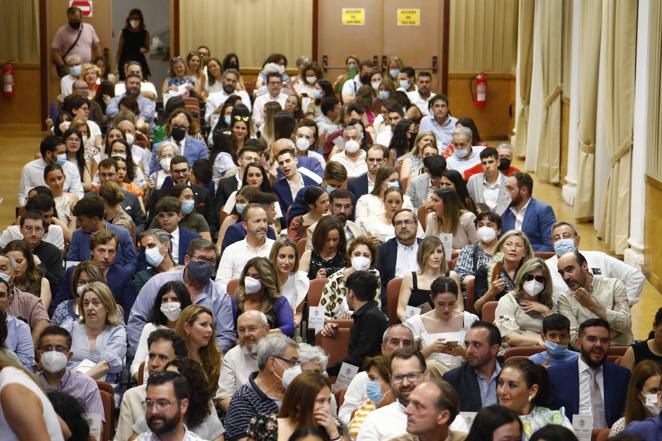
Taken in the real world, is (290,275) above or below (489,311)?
above

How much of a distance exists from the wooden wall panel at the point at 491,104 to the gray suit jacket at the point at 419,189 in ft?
31.1

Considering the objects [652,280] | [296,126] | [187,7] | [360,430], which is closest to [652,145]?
[652,280]

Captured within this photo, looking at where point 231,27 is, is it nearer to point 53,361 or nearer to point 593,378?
point 53,361

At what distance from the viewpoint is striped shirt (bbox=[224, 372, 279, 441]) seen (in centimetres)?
613

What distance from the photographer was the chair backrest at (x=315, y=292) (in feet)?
28.2

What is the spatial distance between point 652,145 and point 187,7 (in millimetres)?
11228

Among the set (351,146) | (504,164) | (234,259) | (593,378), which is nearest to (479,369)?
(593,378)

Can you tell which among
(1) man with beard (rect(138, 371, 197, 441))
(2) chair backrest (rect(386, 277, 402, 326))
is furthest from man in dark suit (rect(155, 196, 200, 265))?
(1) man with beard (rect(138, 371, 197, 441))

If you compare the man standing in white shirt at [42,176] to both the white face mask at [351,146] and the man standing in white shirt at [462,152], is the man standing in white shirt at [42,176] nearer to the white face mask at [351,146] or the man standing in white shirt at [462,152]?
the white face mask at [351,146]

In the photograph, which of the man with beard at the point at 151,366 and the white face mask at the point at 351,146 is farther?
the white face mask at the point at 351,146

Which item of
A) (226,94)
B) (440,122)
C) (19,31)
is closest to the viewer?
(440,122)

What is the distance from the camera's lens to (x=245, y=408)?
6191mm

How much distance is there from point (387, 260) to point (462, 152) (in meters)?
3.03

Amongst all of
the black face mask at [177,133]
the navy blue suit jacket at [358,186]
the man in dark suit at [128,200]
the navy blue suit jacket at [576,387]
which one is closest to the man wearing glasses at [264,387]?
the navy blue suit jacket at [576,387]
